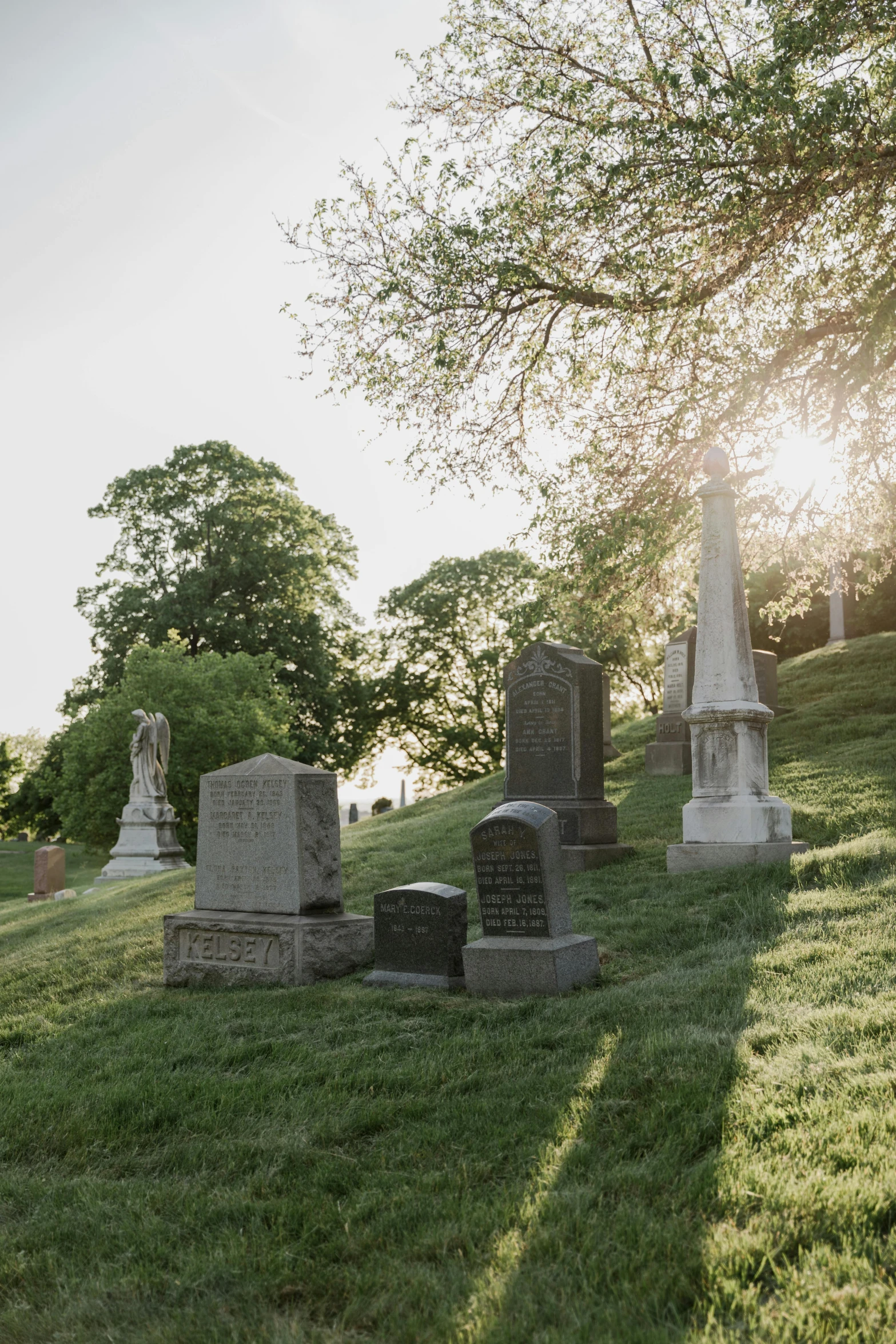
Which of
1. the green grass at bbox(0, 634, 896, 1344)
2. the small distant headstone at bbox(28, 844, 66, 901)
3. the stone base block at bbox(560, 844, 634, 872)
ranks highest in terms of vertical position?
the stone base block at bbox(560, 844, 634, 872)

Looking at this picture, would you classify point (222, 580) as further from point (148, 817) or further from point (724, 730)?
point (724, 730)

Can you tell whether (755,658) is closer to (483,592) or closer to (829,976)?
(829,976)

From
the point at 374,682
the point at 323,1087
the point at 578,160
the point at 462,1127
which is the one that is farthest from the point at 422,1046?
the point at 374,682

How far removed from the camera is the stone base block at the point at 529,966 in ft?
21.3

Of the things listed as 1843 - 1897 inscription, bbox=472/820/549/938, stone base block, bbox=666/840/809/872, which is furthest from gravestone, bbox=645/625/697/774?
1843 - 1897 inscription, bbox=472/820/549/938

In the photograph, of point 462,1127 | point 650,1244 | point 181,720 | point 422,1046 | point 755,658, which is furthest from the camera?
point 181,720

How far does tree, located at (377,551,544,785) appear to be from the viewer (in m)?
37.5

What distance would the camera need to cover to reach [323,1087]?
5023mm

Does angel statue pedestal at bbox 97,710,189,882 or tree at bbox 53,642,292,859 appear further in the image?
tree at bbox 53,642,292,859

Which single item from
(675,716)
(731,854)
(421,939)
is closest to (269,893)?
(421,939)

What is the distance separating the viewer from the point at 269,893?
805 centimetres

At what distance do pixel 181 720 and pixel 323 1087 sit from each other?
20.2m

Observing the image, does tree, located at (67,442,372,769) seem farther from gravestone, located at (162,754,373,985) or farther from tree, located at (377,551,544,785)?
gravestone, located at (162,754,373,985)

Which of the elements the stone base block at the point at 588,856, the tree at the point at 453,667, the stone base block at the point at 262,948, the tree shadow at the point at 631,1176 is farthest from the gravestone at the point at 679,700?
the tree at the point at 453,667
